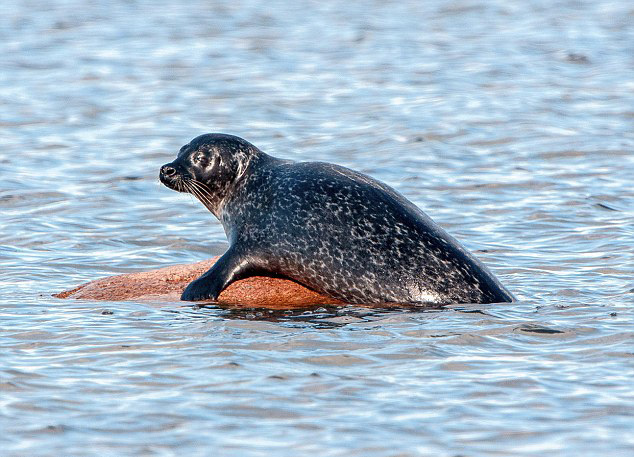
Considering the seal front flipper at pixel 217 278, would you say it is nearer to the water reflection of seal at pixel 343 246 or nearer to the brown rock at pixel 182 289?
the water reflection of seal at pixel 343 246

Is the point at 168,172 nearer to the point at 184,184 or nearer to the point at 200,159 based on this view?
the point at 184,184

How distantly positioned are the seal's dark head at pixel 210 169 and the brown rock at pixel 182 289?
67 centimetres

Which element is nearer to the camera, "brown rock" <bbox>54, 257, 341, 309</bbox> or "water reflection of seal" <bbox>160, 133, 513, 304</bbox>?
"water reflection of seal" <bbox>160, 133, 513, 304</bbox>

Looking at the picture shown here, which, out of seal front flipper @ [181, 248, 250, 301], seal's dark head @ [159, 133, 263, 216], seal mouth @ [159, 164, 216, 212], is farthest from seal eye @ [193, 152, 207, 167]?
seal front flipper @ [181, 248, 250, 301]

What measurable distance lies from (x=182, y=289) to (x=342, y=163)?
657 cm

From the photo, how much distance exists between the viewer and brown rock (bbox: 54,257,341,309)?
9656mm

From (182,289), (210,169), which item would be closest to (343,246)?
(182,289)

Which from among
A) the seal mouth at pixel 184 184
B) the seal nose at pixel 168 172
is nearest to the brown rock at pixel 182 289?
the seal mouth at pixel 184 184

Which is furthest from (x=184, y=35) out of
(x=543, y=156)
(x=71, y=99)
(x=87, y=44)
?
(x=543, y=156)

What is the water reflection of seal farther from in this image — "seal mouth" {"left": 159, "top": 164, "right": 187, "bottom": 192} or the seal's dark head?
"seal mouth" {"left": 159, "top": 164, "right": 187, "bottom": 192}

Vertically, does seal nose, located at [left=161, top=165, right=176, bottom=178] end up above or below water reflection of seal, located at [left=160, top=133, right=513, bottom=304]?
above

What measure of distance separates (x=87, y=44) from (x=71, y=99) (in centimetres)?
504

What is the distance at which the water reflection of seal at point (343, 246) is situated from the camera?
943 cm

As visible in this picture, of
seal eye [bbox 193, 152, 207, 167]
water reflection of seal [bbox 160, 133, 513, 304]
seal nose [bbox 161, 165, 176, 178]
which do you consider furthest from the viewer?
seal eye [bbox 193, 152, 207, 167]
